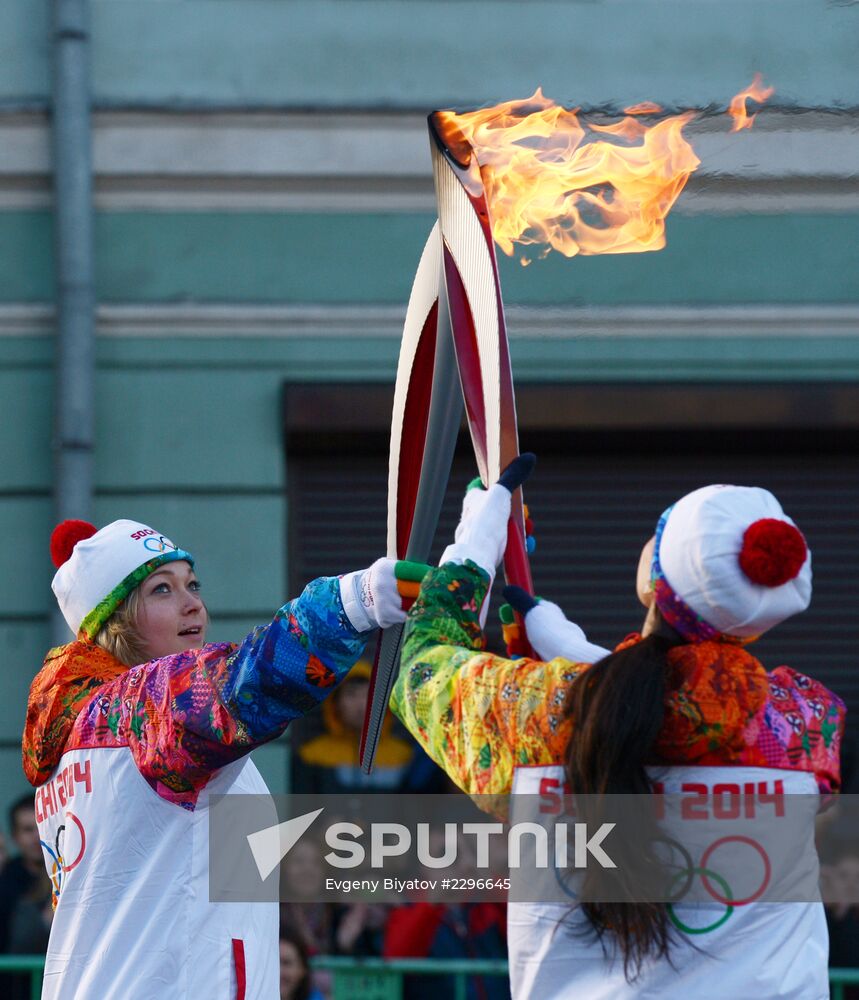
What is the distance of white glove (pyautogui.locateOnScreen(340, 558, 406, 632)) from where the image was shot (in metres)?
2.59

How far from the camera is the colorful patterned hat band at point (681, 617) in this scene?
7.70 feet

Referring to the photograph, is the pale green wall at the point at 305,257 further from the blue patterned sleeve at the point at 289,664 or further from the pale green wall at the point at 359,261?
the blue patterned sleeve at the point at 289,664

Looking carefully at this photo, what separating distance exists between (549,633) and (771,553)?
41 centimetres

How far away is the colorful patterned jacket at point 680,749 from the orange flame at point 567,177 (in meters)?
1.09

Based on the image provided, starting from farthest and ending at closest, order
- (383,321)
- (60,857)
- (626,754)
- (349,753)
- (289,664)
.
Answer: (383,321), (349,753), (60,857), (289,664), (626,754)

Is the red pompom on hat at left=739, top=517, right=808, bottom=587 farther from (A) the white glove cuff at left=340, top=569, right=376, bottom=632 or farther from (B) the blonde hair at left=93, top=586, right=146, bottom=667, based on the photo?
(B) the blonde hair at left=93, top=586, right=146, bottom=667

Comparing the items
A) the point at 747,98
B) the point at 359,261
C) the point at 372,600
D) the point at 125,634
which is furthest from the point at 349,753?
the point at 372,600

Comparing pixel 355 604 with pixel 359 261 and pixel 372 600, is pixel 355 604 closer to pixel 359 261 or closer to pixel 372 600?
pixel 372 600

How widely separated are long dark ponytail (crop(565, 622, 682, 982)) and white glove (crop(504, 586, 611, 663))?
20 cm

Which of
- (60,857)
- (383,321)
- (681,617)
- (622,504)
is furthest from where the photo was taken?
(622,504)

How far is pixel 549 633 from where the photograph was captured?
8.45 ft

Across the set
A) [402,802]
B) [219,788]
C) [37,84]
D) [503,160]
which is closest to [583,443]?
[402,802]
